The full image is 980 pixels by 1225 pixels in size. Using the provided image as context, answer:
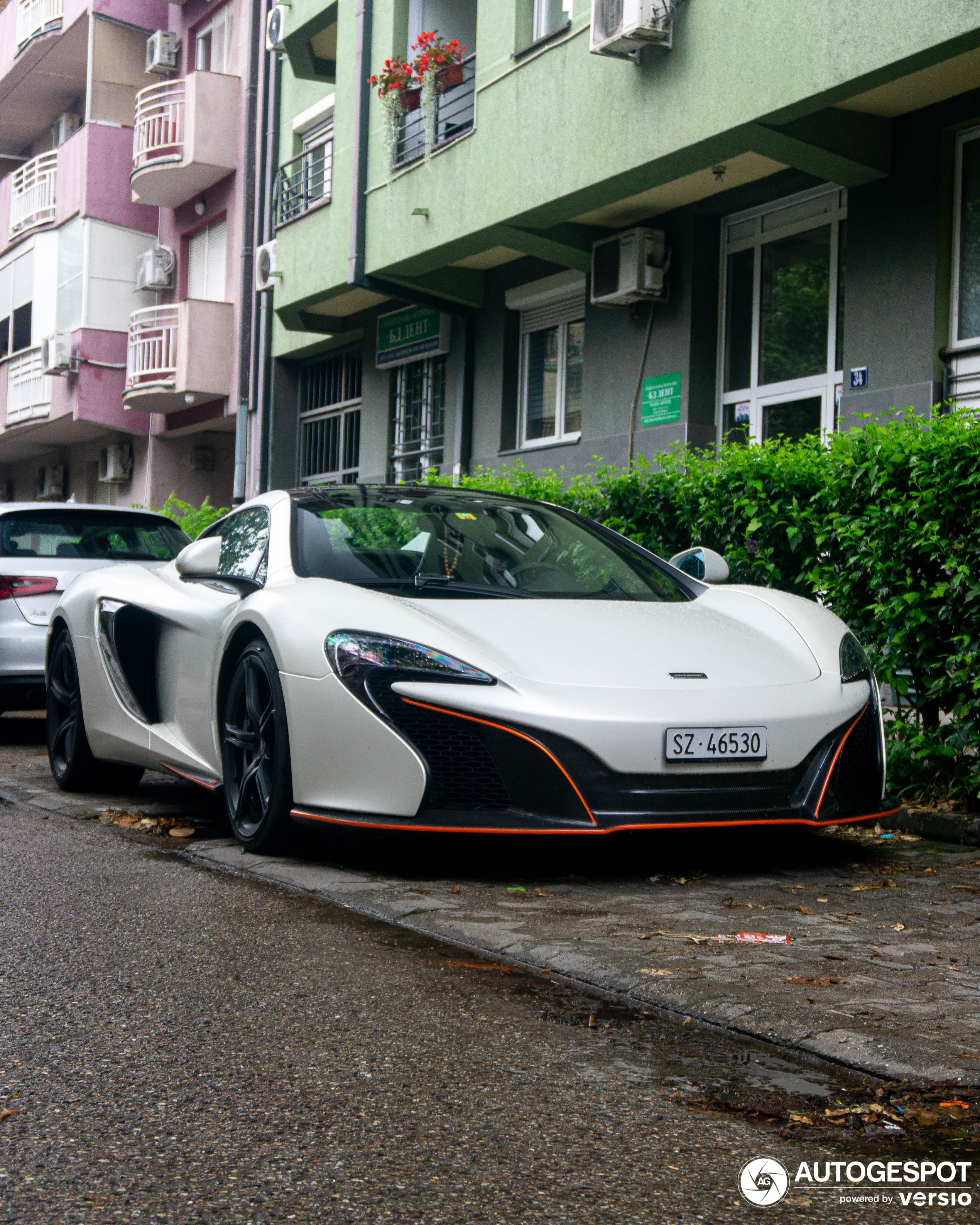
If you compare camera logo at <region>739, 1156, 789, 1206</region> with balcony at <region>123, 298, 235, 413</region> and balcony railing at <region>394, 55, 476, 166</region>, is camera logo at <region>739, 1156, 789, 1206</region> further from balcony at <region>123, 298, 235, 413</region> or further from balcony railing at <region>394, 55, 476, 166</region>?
balcony at <region>123, 298, 235, 413</region>

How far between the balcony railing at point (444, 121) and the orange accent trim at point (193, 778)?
35.0 feet

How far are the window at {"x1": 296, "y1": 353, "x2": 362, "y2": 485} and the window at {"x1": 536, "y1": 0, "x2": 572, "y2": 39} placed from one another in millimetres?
7197

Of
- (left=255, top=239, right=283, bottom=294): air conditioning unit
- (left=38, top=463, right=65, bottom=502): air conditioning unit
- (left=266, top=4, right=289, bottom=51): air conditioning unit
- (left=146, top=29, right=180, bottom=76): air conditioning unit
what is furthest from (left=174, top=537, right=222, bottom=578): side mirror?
(left=38, top=463, right=65, bottom=502): air conditioning unit

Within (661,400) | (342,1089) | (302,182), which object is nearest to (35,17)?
(302,182)

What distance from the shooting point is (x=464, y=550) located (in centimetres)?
582

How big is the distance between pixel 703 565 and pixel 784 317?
761 cm

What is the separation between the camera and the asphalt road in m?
2.29

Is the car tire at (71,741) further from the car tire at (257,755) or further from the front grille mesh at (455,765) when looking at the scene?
the front grille mesh at (455,765)

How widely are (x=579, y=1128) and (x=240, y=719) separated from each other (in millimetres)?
3146

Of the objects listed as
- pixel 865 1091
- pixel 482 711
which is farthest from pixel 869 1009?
pixel 482 711

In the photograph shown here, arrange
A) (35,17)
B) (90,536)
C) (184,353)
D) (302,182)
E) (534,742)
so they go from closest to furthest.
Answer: (534,742), (90,536), (302,182), (184,353), (35,17)

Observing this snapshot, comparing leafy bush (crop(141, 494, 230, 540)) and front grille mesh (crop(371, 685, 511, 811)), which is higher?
leafy bush (crop(141, 494, 230, 540))

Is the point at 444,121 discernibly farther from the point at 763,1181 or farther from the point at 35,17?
the point at 35,17

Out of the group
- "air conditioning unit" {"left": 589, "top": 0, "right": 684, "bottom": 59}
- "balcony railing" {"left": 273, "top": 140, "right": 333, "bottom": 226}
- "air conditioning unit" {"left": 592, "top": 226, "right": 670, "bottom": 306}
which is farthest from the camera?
"balcony railing" {"left": 273, "top": 140, "right": 333, "bottom": 226}
